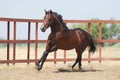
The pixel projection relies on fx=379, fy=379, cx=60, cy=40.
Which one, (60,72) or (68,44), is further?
(68,44)

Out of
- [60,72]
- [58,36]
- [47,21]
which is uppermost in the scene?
[47,21]

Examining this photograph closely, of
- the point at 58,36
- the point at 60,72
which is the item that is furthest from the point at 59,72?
the point at 58,36

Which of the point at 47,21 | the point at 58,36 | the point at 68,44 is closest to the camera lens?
the point at 47,21

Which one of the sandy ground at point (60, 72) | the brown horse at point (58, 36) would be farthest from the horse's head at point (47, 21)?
the sandy ground at point (60, 72)

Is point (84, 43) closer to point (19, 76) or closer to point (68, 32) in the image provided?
point (68, 32)

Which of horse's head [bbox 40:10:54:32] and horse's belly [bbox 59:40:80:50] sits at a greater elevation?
horse's head [bbox 40:10:54:32]

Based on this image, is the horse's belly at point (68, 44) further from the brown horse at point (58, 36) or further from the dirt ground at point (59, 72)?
the dirt ground at point (59, 72)

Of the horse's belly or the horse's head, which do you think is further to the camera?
the horse's belly

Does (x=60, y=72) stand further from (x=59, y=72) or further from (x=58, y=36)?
(x=58, y=36)

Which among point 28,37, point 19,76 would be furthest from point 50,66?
point 19,76

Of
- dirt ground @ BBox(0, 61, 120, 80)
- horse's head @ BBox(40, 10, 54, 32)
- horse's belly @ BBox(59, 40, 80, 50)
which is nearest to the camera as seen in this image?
dirt ground @ BBox(0, 61, 120, 80)

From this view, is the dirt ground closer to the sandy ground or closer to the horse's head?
the sandy ground

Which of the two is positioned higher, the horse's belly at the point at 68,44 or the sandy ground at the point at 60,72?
the horse's belly at the point at 68,44

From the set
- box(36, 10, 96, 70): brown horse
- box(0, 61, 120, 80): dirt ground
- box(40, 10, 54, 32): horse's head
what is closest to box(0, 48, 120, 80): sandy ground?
box(0, 61, 120, 80): dirt ground
